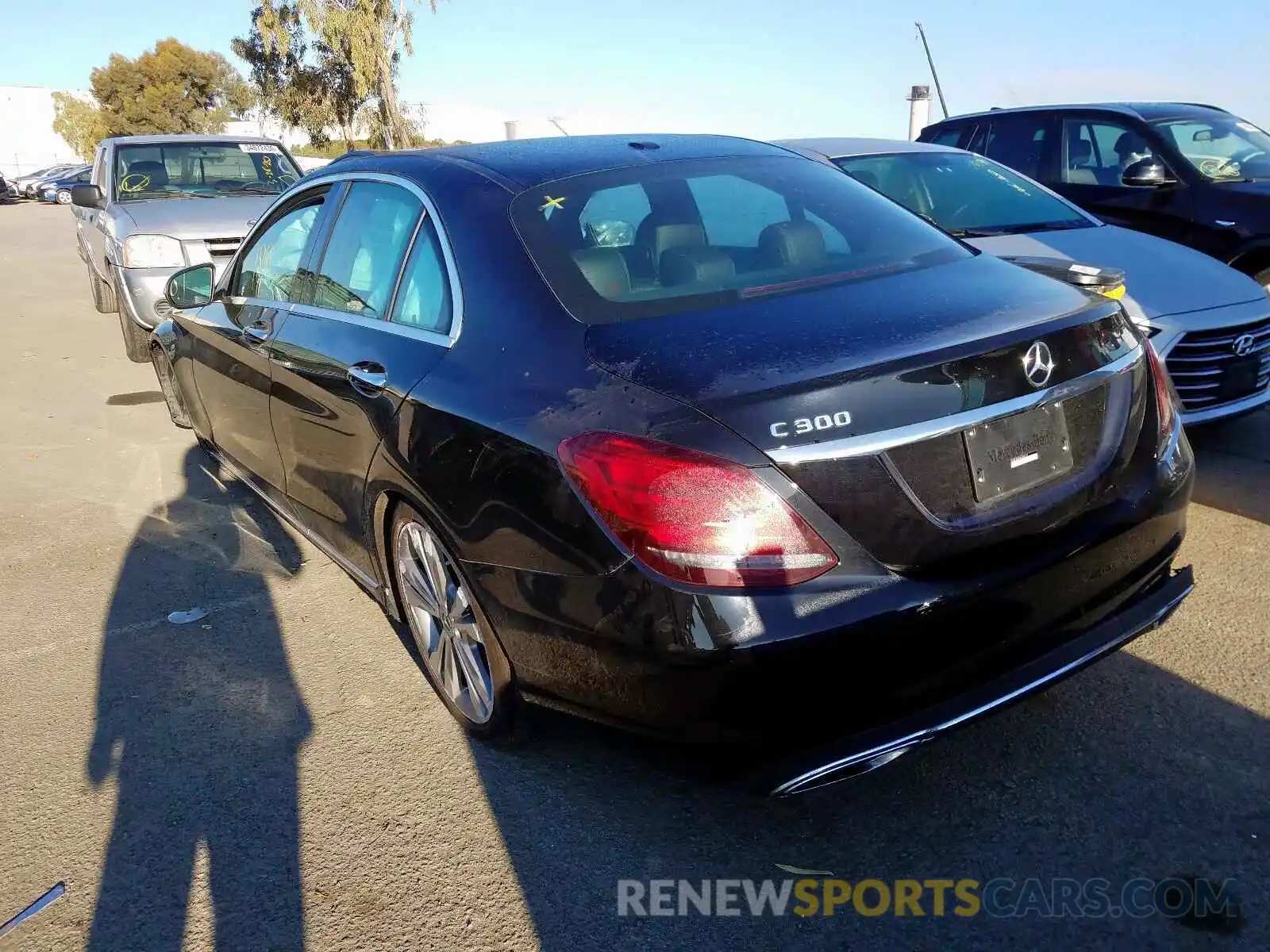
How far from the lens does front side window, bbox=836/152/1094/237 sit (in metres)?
6.18

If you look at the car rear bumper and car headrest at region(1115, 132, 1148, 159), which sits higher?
car headrest at region(1115, 132, 1148, 159)

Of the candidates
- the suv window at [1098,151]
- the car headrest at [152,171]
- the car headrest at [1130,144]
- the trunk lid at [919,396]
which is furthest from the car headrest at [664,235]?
the car headrest at [152,171]

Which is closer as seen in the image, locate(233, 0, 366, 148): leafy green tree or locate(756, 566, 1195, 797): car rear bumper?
locate(756, 566, 1195, 797): car rear bumper

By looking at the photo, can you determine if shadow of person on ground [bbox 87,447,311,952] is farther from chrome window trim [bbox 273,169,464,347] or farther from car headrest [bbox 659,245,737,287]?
car headrest [bbox 659,245,737,287]

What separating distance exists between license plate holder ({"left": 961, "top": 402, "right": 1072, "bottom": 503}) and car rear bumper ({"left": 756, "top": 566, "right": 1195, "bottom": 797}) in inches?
16.7

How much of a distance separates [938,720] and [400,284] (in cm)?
204

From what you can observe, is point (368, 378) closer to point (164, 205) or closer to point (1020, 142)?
point (1020, 142)

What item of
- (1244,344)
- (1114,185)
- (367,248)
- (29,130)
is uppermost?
(29,130)

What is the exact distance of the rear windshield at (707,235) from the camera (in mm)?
2812

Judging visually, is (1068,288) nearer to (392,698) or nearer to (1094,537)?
(1094,537)

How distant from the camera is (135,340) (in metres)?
9.36

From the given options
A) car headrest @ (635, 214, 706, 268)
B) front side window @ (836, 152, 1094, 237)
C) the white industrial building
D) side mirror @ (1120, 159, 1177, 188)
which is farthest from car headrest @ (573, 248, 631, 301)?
the white industrial building

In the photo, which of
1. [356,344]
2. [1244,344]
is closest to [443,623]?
[356,344]

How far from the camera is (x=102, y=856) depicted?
282 cm
